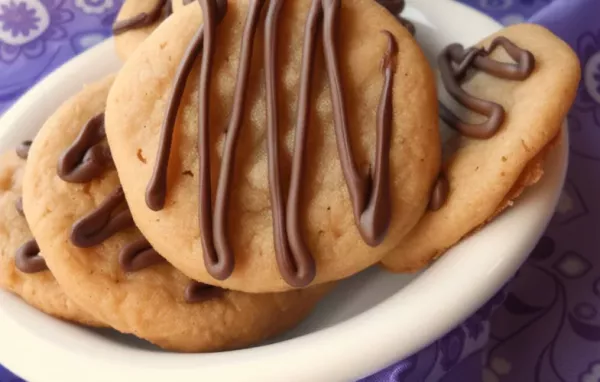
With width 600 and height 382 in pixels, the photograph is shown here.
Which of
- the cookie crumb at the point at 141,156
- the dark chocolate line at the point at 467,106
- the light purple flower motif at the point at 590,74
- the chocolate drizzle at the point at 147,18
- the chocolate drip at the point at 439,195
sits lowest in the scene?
the light purple flower motif at the point at 590,74

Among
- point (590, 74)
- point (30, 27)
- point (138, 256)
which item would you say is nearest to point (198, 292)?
point (138, 256)

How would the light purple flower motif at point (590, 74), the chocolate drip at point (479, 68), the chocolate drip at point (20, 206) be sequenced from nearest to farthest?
the chocolate drip at point (479, 68), the chocolate drip at point (20, 206), the light purple flower motif at point (590, 74)

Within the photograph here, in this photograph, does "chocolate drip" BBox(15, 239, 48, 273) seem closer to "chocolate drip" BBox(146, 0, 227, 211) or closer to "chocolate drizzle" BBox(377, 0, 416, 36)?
"chocolate drip" BBox(146, 0, 227, 211)

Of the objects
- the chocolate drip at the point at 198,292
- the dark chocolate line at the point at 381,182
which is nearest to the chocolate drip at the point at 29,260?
the chocolate drip at the point at 198,292

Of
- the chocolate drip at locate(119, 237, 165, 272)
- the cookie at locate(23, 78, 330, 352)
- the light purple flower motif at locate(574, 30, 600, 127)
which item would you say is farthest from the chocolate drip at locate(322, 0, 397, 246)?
the light purple flower motif at locate(574, 30, 600, 127)

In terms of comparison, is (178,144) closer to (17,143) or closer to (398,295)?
(398,295)

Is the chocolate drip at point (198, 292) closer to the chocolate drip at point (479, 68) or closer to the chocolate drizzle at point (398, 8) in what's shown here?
the chocolate drip at point (479, 68)
